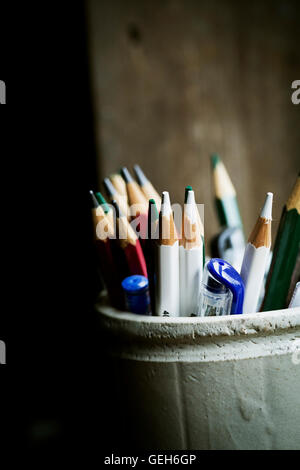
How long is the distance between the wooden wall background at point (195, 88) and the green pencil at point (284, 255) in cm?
25

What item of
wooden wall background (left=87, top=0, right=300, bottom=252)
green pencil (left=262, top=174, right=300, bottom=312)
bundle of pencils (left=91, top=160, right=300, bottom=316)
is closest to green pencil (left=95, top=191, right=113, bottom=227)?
bundle of pencils (left=91, top=160, right=300, bottom=316)

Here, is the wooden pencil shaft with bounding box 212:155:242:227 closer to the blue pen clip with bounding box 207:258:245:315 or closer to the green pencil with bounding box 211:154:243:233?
the green pencil with bounding box 211:154:243:233

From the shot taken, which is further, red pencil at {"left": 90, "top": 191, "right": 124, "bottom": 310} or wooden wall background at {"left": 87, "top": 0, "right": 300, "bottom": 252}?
wooden wall background at {"left": 87, "top": 0, "right": 300, "bottom": 252}

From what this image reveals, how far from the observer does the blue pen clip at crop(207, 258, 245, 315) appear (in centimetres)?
20

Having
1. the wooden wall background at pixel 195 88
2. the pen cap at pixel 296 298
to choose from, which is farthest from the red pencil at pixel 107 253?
the wooden wall background at pixel 195 88

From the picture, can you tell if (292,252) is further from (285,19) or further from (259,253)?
(285,19)

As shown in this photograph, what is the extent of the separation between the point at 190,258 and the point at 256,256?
1.4 inches

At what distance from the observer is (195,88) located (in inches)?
19.1

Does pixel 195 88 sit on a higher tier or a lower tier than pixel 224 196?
higher

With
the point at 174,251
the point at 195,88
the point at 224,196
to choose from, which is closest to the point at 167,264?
the point at 174,251

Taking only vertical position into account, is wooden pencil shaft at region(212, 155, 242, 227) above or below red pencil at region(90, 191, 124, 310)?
above

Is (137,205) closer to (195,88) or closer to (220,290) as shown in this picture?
(220,290)

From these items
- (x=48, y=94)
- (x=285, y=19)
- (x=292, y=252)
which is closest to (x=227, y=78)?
(x=285, y=19)

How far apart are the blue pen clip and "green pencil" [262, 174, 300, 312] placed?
0.09ft
